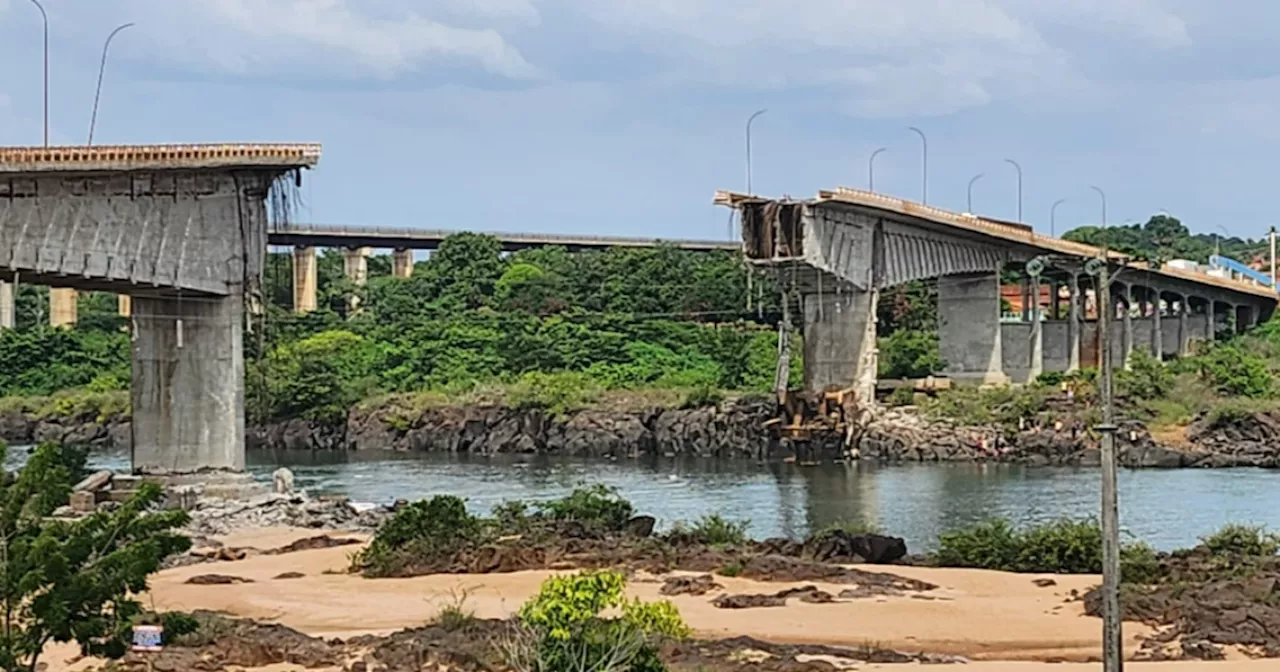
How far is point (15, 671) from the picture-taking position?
19250 millimetres

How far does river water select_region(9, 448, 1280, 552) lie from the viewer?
49844 millimetres

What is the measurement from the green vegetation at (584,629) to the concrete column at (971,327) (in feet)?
214

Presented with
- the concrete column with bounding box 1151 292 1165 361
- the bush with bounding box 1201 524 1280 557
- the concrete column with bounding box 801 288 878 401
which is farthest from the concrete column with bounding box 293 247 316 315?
the bush with bounding box 1201 524 1280 557

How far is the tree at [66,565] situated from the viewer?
19.2 m

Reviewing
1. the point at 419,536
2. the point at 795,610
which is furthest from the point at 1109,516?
the point at 419,536

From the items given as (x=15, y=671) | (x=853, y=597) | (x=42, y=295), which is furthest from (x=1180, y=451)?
(x=42, y=295)

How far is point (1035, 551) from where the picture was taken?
116 feet

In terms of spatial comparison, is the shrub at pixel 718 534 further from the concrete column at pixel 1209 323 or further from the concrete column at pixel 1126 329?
the concrete column at pixel 1209 323

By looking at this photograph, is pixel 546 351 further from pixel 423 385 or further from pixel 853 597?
pixel 853 597

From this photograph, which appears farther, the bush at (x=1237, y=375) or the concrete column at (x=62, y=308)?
the concrete column at (x=62, y=308)

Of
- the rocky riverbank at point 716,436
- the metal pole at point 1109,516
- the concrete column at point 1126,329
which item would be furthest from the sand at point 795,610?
the concrete column at point 1126,329

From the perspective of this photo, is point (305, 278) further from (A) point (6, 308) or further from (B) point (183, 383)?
(B) point (183, 383)

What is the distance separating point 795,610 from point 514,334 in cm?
7238

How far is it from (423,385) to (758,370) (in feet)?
57.9
